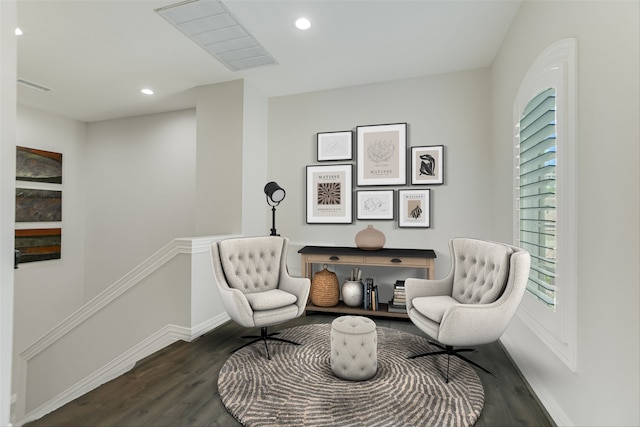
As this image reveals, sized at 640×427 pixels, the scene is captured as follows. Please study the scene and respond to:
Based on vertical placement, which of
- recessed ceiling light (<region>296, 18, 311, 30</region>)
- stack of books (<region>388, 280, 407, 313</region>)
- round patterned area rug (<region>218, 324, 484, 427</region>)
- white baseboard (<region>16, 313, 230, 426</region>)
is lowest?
white baseboard (<region>16, 313, 230, 426</region>)

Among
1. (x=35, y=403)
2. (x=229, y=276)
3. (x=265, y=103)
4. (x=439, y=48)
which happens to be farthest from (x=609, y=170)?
(x=35, y=403)

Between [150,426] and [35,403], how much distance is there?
371cm

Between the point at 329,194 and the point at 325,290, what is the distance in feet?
4.02

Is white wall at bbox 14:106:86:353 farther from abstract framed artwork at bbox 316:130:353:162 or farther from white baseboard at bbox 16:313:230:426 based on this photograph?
abstract framed artwork at bbox 316:130:353:162

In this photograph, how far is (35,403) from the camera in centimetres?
399

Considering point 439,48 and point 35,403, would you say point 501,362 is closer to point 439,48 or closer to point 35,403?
point 439,48

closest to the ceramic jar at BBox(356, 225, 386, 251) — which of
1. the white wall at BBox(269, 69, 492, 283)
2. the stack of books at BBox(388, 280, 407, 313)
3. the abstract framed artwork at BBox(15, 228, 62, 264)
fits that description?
the white wall at BBox(269, 69, 492, 283)

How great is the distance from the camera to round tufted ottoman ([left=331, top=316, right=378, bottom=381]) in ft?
7.07

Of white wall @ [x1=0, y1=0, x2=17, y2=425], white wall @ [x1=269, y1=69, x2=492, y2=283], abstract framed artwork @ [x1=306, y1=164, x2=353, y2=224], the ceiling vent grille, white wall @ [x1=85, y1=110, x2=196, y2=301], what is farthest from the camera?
white wall @ [x1=85, y1=110, x2=196, y2=301]

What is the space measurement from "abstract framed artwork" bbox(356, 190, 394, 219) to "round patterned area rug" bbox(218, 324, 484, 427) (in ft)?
5.41

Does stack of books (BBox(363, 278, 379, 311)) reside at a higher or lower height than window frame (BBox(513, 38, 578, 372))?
lower

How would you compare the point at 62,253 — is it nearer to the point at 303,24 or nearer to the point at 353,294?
the point at 353,294

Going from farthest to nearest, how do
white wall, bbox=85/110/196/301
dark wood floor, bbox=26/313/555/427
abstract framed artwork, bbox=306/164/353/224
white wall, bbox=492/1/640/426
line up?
white wall, bbox=85/110/196/301 → abstract framed artwork, bbox=306/164/353/224 → dark wood floor, bbox=26/313/555/427 → white wall, bbox=492/1/640/426

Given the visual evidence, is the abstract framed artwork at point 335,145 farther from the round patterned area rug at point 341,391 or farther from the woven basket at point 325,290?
the round patterned area rug at point 341,391
